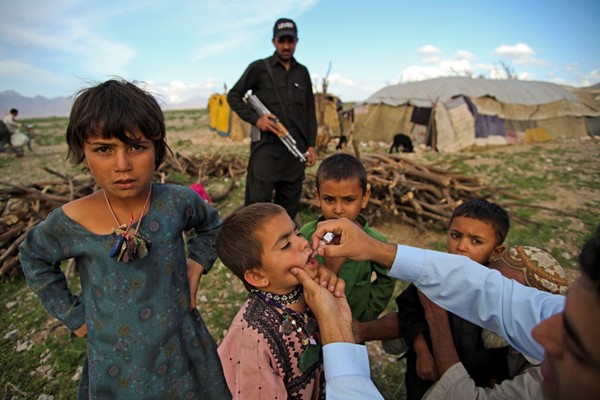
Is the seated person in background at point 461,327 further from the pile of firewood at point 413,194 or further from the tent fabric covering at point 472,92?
the tent fabric covering at point 472,92

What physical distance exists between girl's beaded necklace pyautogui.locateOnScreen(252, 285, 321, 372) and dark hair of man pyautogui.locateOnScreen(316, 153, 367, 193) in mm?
1044

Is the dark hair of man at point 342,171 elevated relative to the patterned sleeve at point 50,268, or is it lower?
elevated

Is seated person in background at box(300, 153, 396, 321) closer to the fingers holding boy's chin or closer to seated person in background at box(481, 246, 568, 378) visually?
the fingers holding boy's chin

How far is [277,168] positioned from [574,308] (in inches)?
144

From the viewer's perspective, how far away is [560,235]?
547 cm

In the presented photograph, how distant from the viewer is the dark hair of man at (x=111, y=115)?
134cm

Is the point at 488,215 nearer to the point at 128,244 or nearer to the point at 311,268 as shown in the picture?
the point at 311,268

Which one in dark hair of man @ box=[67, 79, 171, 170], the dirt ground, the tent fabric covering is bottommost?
the dirt ground

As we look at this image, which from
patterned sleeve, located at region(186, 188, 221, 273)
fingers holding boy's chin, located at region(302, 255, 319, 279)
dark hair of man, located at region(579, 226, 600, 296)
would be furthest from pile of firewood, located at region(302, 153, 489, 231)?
dark hair of man, located at region(579, 226, 600, 296)

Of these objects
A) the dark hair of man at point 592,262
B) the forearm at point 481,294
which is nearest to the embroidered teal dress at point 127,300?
the forearm at point 481,294

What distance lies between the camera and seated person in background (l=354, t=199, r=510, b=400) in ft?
5.69

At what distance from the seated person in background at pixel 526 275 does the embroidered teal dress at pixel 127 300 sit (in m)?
1.66

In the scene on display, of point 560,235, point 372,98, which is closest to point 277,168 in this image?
point 560,235

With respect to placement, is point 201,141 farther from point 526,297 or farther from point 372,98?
point 526,297
